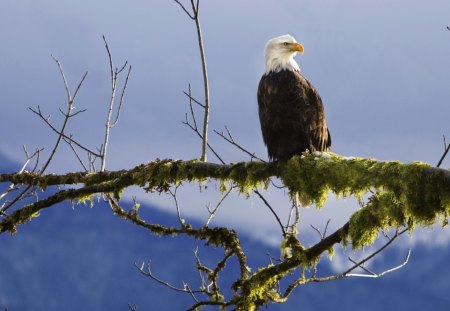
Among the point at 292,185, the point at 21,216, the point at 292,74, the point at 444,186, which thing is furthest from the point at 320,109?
the point at 21,216

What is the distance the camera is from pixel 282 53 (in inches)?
267

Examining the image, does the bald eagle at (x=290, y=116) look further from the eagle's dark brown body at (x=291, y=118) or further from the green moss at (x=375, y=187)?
the green moss at (x=375, y=187)

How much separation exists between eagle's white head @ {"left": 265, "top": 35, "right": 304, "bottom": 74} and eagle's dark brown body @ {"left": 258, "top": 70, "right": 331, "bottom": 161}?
1.05 feet

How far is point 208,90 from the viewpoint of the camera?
4.77 meters

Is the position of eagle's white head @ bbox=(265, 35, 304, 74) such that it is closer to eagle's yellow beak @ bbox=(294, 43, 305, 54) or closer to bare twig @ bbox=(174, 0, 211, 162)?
eagle's yellow beak @ bbox=(294, 43, 305, 54)

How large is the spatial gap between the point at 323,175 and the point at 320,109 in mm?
1667

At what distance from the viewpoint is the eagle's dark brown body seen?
228 inches

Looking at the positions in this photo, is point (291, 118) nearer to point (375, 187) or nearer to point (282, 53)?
point (282, 53)

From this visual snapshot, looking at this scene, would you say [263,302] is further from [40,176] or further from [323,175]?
[40,176]

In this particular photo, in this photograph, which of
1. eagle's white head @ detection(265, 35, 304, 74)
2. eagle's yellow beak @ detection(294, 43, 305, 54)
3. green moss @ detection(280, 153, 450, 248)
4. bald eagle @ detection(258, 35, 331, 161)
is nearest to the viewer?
green moss @ detection(280, 153, 450, 248)

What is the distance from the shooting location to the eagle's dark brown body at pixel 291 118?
228 inches

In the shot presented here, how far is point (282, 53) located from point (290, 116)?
1.17 metres

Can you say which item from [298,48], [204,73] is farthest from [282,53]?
[204,73]

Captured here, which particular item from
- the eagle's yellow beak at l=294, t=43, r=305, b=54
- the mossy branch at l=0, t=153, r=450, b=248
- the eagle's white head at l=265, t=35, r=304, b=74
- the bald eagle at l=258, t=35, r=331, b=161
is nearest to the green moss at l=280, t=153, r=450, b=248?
the mossy branch at l=0, t=153, r=450, b=248
